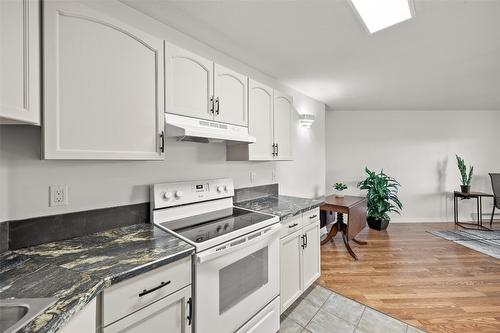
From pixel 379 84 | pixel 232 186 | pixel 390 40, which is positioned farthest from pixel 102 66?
pixel 379 84

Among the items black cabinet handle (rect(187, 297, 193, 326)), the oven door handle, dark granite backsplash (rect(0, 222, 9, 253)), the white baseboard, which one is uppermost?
dark granite backsplash (rect(0, 222, 9, 253))

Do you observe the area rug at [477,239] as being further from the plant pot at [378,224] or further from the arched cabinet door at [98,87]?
the arched cabinet door at [98,87]

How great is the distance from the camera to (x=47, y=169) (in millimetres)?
1293

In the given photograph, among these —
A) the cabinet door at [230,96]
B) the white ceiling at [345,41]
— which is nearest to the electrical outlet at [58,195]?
the cabinet door at [230,96]

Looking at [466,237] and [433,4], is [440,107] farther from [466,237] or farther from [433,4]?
[433,4]

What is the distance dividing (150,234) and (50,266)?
498 mm

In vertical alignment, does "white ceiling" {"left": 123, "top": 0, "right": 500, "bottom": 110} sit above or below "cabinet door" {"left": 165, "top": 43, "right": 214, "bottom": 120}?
above

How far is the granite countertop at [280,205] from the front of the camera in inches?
81.5

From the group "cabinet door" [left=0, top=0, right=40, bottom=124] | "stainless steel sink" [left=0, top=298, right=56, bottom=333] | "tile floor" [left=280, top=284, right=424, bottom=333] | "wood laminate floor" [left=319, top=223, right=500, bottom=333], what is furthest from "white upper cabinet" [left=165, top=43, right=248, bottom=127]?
"wood laminate floor" [left=319, top=223, right=500, bottom=333]

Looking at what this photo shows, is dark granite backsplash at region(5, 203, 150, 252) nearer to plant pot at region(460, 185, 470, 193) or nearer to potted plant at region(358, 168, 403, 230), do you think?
potted plant at region(358, 168, 403, 230)

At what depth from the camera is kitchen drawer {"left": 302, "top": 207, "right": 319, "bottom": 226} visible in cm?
227

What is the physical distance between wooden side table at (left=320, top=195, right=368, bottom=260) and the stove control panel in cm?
175

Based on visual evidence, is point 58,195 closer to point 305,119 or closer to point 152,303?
point 152,303

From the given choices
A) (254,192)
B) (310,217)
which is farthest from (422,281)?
(254,192)
